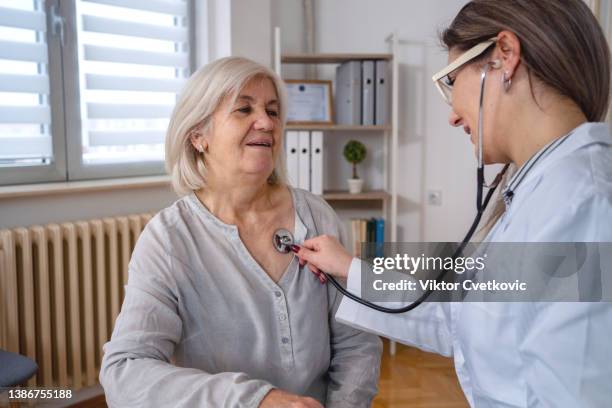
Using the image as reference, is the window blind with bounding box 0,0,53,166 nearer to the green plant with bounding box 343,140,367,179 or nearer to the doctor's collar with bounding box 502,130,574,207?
the green plant with bounding box 343,140,367,179

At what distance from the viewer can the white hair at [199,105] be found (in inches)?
54.2

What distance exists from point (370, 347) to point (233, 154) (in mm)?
591

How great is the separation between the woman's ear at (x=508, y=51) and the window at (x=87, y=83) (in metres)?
2.23

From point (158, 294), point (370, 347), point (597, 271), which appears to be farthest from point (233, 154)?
point (597, 271)

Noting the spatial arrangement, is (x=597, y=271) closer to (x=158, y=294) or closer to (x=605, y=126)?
(x=605, y=126)

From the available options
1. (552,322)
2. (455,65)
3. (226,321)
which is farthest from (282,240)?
(552,322)

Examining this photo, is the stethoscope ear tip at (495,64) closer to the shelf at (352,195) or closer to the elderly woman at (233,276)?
the elderly woman at (233,276)

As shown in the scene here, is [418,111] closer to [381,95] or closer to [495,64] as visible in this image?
[381,95]

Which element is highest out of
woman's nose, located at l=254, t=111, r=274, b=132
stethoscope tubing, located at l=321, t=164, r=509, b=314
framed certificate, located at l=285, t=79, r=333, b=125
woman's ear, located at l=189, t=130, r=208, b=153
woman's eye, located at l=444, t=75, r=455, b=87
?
framed certificate, located at l=285, t=79, r=333, b=125

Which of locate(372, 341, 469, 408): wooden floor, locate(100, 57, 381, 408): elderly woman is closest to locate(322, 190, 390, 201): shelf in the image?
locate(372, 341, 469, 408): wooden floor

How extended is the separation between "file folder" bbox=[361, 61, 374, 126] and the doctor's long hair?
2301mm

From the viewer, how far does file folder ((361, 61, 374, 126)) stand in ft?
10.6

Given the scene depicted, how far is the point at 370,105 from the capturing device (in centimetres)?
327

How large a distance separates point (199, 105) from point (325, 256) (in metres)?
0.48
